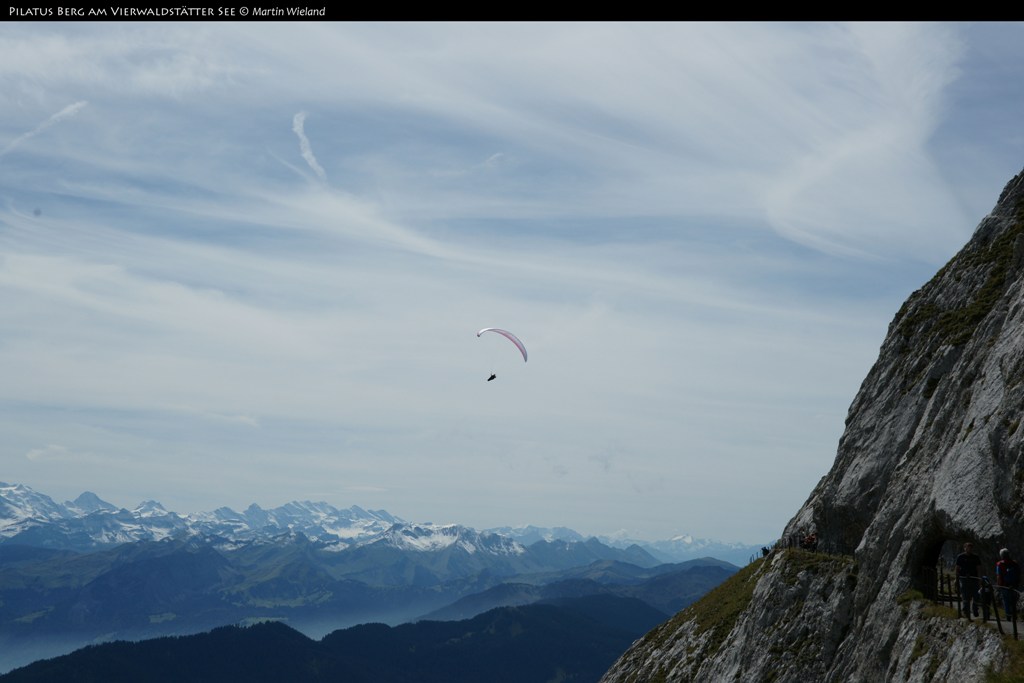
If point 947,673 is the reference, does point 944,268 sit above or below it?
above

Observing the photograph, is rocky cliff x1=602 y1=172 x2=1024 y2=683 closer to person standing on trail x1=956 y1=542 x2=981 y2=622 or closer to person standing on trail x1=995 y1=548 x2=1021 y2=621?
person standing on trail x1=956 y1=542 x2=981 y2=622

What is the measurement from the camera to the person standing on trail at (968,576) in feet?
95.2

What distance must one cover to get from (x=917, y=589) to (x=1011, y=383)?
1053 cm

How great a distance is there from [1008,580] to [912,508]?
11.8 metres

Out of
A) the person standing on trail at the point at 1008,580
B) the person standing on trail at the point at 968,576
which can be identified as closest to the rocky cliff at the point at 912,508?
the person standing on trail at the point at 968,576

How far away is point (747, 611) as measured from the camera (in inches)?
2229

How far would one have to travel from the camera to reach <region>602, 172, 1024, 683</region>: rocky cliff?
29.8 meters

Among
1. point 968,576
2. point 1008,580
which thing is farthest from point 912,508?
point 1008,580

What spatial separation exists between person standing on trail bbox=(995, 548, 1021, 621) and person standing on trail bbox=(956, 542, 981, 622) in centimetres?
243

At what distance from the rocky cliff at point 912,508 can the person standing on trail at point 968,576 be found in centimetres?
72

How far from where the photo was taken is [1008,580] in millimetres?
26062

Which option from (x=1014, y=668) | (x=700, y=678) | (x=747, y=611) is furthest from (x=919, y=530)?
(x=700, y=678)

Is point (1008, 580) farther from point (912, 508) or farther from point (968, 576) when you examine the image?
point (912, 508)
